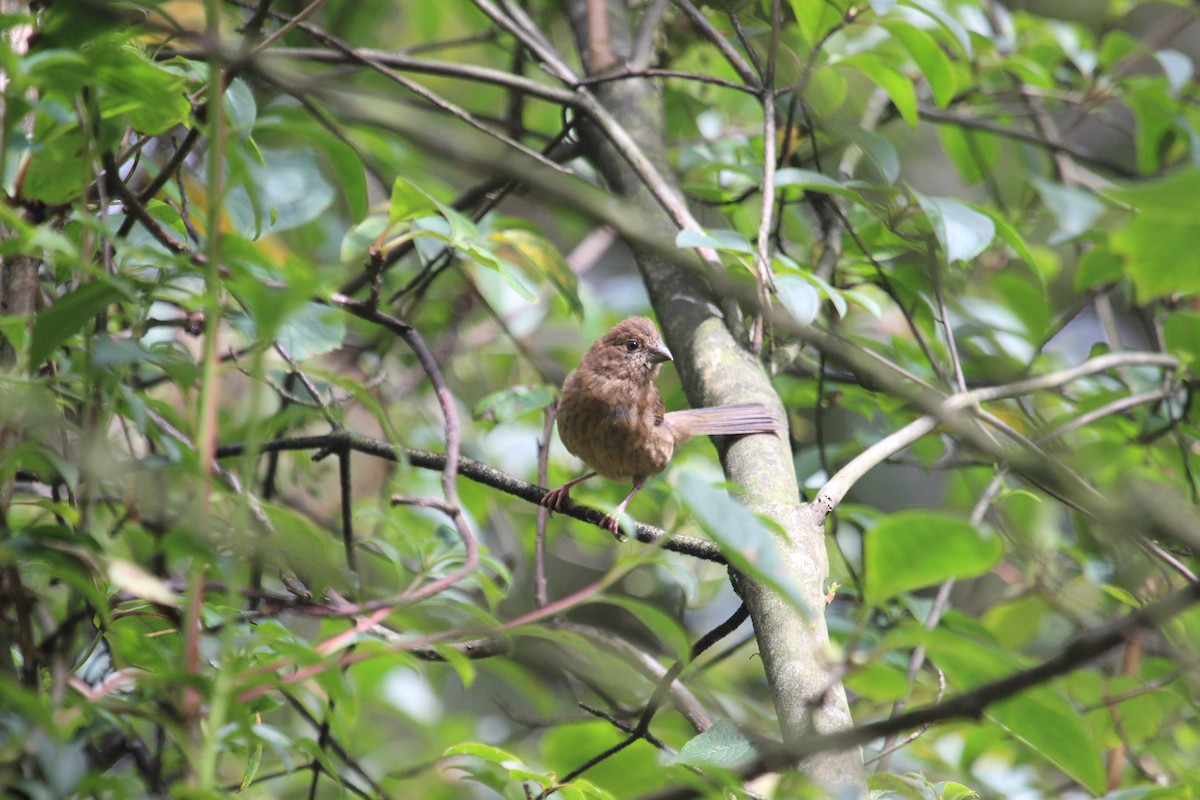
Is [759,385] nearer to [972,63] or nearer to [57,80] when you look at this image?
[57,80]

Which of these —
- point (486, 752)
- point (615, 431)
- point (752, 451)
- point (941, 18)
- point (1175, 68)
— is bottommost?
point (615, 431)

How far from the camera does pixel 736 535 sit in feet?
4.45

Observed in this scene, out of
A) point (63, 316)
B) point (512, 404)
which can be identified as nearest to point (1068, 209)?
point (512, 404)

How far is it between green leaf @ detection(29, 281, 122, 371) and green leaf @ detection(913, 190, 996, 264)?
2.13 m

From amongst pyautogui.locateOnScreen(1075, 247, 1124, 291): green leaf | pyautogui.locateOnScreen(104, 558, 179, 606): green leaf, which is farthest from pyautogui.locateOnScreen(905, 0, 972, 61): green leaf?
pyautogui.locateOnScreen(104, 558, 179, 606): green leaf

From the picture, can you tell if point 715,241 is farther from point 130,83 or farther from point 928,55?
point 130,83

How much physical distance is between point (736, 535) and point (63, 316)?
0.99 meters

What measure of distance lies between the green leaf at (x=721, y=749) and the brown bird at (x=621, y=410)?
2172mm

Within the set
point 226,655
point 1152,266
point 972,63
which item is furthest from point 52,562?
point 972,63

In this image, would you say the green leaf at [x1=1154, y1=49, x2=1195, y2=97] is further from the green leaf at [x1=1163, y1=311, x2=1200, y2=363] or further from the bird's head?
the bird's head

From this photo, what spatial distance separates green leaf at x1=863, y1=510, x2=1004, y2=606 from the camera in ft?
4.31

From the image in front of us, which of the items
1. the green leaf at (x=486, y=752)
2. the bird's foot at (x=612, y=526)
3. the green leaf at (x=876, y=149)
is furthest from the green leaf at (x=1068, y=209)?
the green leaf at (x=486, y=752)

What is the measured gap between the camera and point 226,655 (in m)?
1.33

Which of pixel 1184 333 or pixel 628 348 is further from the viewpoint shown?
pixel 628 348
